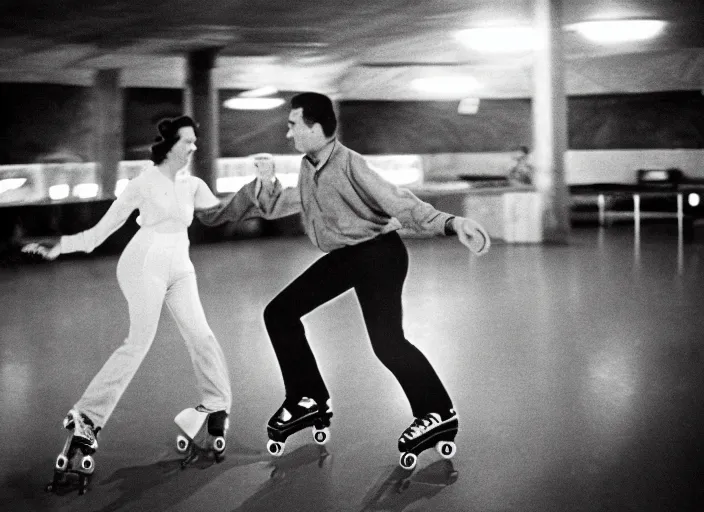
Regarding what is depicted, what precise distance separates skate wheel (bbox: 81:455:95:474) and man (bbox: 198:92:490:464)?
2.53 ft

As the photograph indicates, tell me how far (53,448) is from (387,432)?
1.34 meters

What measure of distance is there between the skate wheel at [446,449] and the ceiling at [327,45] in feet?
27.2

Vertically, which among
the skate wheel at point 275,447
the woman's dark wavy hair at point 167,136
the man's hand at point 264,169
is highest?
the woman's dark wavy hair at point 167,136

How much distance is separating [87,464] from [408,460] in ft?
3.65

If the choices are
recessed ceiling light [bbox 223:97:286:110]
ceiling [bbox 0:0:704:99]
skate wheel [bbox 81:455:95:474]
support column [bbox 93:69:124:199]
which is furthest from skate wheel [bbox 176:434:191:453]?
recessed ceiling light [bbox 223:97:286:110]

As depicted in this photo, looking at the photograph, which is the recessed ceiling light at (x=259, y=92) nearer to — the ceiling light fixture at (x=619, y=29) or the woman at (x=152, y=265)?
the ceiling light fixture at (x=619, y=29)

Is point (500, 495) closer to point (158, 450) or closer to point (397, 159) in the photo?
point (158, 450)

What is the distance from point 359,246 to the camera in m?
3.48

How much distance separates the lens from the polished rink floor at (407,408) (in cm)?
322

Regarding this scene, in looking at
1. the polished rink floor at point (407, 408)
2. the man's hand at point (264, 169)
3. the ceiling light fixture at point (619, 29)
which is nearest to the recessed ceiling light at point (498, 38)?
the ceiling light fixture at point (619, 29)

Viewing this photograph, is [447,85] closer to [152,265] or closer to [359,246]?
[359,246]

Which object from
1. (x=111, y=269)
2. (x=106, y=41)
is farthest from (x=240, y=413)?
(x=106, y=41)

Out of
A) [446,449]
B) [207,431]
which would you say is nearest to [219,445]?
[207,431]

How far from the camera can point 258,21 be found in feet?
40.2
